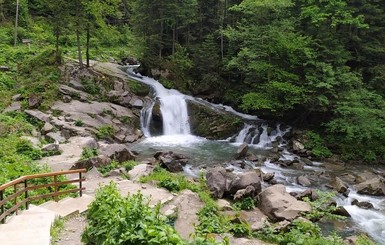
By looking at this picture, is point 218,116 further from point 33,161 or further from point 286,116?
point 33,161

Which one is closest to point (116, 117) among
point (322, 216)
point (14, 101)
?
point (14, 101)

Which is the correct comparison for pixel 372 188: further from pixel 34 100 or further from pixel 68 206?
pixel 34 100

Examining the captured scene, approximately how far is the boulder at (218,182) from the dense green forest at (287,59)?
414 inches

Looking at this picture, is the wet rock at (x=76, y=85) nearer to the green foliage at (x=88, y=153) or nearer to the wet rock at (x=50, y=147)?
the wet rock at (x=50, y=147)

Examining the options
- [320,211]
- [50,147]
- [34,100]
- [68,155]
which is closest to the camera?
[320,211]

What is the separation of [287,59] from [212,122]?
751cm

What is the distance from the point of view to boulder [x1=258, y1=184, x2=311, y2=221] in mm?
12805

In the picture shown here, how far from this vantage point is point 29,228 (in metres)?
8.02

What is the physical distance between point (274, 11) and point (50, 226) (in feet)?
76.7

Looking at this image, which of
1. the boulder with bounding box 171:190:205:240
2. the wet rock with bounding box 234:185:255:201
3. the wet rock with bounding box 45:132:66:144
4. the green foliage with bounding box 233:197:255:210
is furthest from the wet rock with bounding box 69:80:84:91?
the green foliage with bounding box 233:197:255:210

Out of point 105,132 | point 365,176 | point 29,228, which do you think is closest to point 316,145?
point 365,176

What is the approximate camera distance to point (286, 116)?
27.9 meters

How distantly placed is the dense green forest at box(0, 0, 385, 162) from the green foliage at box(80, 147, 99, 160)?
457 inches

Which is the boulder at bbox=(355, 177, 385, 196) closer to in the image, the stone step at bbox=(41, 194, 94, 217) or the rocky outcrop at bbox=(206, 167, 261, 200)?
the rocky outcrop at bbox=(206, 167, 261, 200)
